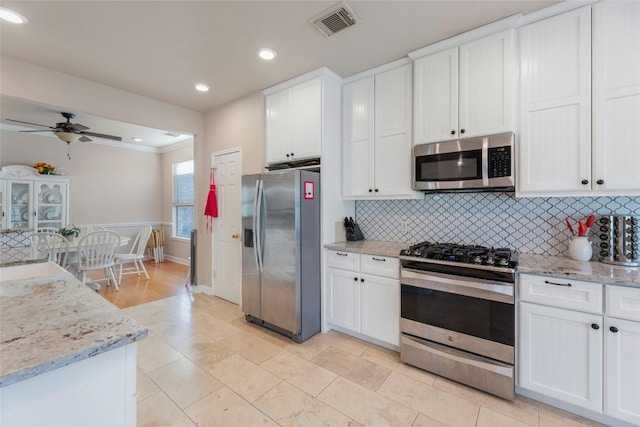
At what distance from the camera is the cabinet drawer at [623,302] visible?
1.55 metres

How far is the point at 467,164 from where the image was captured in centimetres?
226

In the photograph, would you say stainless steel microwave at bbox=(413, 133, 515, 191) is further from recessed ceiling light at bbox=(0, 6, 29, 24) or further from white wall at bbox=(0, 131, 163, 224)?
white wall at bbox=(0, 131, 163, 224)

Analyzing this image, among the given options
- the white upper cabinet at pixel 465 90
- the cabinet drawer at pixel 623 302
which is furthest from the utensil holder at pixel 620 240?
the white upper cabinet at pixel 465 90

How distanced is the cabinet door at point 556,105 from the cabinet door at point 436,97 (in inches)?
18.3

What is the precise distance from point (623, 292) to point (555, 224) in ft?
2.46

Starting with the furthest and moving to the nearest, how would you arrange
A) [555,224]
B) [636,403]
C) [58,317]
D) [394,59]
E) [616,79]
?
[394,59]
[555,224]
[616,79]
[636,403]
[58,317]

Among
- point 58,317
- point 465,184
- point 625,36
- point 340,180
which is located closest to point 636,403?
point 465,184

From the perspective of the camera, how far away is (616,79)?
180 centimetres

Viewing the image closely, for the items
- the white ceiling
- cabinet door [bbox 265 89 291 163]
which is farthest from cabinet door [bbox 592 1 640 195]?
cabinet door [bbox 265 89 291 163]

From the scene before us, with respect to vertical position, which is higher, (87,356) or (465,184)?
(465,184)

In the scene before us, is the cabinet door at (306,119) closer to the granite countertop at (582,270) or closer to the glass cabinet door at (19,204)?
the granite countertop at (582,270)

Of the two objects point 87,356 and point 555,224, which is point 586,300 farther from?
point 87,356

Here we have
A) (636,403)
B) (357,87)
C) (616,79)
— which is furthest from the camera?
(357,87)

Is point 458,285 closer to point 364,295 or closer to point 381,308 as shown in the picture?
point 381,308
